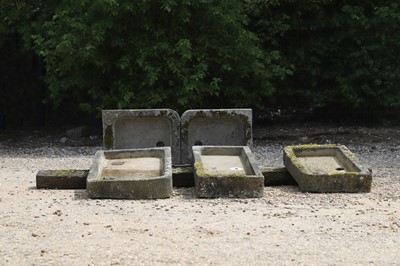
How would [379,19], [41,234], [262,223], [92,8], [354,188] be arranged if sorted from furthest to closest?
1. [379,19]
2. [92,8]
3. [354,188]
4. [262,223]
5. [41,234]

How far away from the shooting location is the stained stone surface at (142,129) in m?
9.09

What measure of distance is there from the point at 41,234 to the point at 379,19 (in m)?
8.17

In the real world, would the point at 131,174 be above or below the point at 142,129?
below

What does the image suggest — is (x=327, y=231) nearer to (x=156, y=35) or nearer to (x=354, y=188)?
(x=354, y=188)

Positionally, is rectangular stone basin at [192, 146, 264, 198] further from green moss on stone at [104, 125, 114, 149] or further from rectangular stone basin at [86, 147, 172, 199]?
green moss on stone at [104, 125, 114, 149]

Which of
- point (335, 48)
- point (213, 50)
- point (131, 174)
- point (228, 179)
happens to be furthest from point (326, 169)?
point (335, 48)

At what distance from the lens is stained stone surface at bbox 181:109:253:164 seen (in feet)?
30.1

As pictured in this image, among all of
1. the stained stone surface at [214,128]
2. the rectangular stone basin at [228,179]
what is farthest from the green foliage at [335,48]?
the rectangular stone basin at [228,179]

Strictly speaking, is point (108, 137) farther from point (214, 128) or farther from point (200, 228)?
point (200, 228)

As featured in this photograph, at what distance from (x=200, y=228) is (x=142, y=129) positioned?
11.9 ft

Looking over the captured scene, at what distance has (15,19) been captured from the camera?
12.7 m

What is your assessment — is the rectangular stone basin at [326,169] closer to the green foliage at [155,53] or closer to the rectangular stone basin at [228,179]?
the rectangular stone basin at [228,179]

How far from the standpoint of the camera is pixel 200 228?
19.2 feet

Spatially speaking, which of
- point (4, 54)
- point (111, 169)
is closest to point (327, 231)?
point (111, 169)
